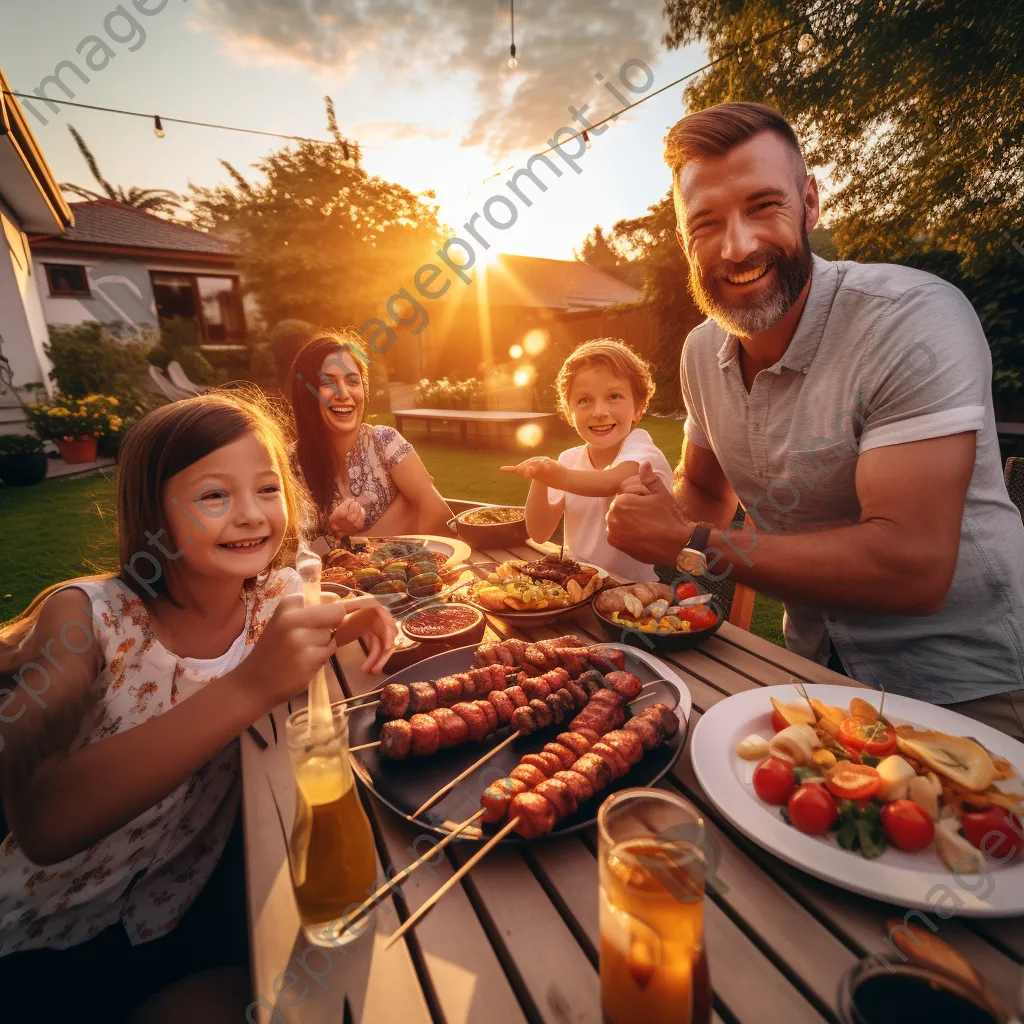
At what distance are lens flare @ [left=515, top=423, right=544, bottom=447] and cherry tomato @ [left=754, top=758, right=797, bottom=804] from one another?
43.8ft

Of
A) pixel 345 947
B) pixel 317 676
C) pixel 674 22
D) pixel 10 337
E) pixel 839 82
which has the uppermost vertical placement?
pixel 674 22

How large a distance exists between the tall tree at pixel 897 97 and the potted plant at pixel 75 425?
1522 cm

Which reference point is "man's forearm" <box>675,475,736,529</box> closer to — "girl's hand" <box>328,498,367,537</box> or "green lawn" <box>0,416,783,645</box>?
"girl's hand" <box>328,498,367,537</box>

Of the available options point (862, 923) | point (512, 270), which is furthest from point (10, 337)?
point (512, 270)

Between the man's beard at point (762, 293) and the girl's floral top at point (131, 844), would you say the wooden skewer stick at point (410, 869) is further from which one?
the man's beard at point (762, 293)

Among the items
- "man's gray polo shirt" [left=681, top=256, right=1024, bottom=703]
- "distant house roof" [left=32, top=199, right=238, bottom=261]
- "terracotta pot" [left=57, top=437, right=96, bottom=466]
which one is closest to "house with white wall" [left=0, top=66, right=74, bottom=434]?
"terracotta pot" [left=57, top=437, right=96, bottom=466]

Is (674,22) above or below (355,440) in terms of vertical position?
above

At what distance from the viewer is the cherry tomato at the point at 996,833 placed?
1.08 meters

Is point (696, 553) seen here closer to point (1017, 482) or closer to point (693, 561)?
point (693, 561)

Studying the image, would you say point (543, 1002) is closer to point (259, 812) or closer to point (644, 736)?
point (644, 736)

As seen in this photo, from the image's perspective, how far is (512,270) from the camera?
116ft

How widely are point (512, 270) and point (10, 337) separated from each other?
26.9 m

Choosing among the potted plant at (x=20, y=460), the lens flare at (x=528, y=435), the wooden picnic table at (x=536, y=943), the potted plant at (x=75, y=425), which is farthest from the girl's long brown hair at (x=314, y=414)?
the potted plant at (x=75, y=425)

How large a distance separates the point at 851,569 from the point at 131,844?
2521mm
